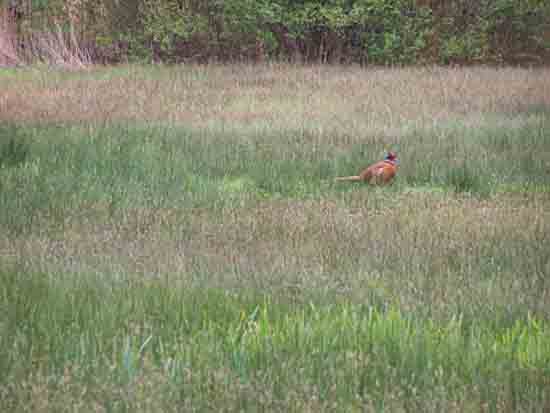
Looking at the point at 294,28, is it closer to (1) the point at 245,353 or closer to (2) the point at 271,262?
(2) the point at 271,262

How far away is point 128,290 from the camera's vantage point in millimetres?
4273

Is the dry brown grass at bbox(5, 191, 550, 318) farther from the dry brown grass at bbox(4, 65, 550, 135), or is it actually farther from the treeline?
the treeline

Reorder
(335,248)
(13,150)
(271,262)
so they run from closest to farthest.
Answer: (271,262) < (335,248) < (13,150)

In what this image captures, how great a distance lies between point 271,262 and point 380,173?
267cm

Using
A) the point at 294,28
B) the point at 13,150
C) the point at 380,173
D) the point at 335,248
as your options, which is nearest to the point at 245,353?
the point at 335,248

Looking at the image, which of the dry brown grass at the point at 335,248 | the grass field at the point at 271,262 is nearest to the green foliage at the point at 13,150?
the grass field at the point at 271,262

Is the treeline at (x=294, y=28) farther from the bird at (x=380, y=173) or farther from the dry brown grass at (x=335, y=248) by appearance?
the dry brown grass at (x=335, y=248)

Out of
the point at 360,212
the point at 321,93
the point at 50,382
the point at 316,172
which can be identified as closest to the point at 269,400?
the point at 50,382

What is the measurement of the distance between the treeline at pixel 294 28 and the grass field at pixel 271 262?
8106 mm

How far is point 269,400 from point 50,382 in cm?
82

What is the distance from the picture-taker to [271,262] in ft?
16.5

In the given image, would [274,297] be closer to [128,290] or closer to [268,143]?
[128,290]

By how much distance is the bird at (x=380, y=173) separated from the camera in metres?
7.47

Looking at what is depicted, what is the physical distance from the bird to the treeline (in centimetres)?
1177
